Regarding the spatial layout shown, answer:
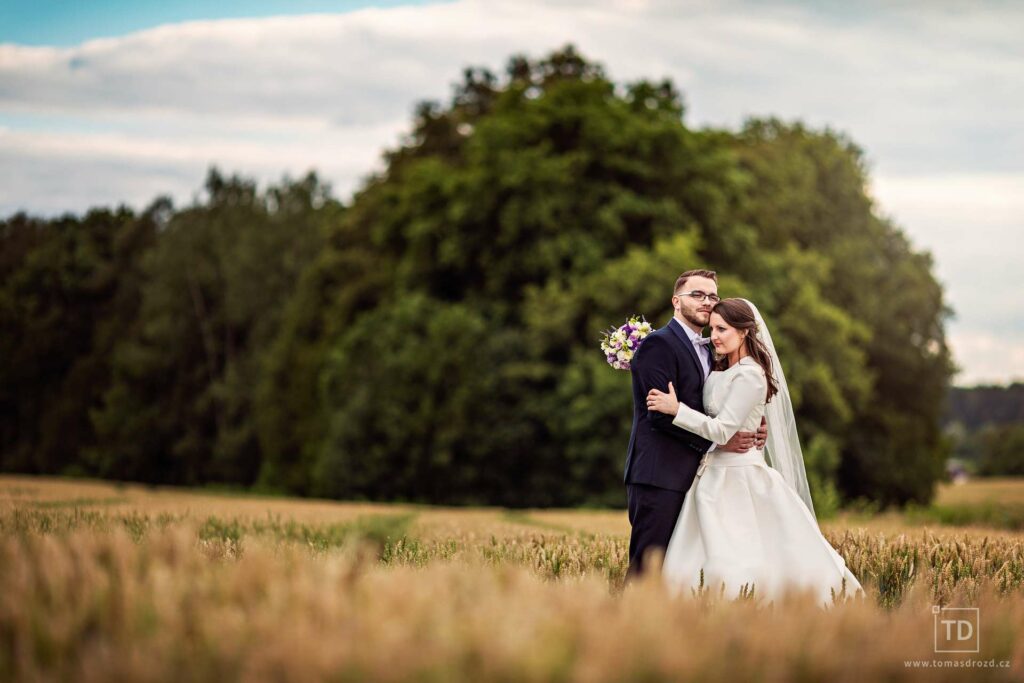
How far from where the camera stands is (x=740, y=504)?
7035 millimetres

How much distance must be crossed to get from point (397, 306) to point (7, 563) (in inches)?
1268

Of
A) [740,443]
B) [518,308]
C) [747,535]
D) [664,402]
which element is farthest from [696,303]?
[518,308]

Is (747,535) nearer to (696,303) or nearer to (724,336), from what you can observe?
(724,336)

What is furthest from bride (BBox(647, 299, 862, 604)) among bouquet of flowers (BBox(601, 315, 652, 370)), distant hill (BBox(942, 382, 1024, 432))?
distant hill (BBox(942, 382, 1024, 432))

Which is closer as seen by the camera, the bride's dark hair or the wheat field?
the wheat field

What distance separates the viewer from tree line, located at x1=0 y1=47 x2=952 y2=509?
1288 inches

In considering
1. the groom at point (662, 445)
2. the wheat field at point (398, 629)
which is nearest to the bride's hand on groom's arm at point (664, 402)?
the groom at point (662, 445)

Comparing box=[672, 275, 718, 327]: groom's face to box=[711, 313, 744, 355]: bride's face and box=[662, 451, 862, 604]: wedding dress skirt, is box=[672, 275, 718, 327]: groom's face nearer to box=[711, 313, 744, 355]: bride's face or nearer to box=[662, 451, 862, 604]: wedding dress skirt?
box=[711, 313, 744, 355]: bride's face

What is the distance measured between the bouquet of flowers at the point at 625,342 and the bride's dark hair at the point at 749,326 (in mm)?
744

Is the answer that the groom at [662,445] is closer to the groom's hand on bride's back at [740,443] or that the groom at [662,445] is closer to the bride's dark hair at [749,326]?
the groom's hand on bride's back at [740,443]

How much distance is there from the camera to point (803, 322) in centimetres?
3447

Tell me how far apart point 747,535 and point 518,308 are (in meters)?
28.1

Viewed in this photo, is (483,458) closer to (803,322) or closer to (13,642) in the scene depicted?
(803,322)

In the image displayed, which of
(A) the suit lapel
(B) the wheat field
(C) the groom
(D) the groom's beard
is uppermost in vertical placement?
(D) the groom's beard
